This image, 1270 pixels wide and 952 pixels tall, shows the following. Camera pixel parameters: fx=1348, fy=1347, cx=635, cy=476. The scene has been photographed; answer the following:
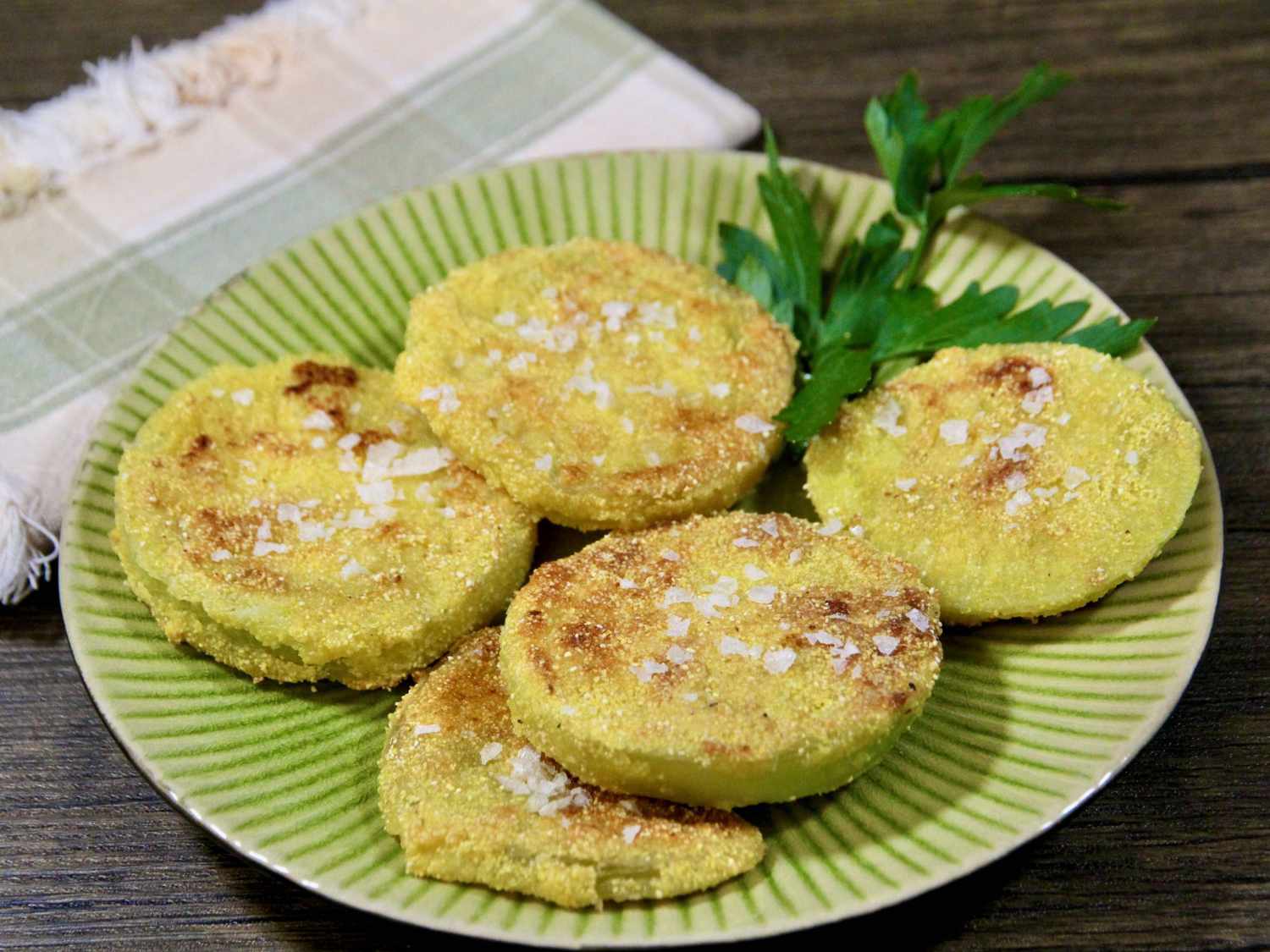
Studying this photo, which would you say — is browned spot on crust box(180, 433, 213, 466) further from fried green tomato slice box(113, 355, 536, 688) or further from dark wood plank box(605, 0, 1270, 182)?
dark wood plank box(605, 0, 1270, 182)

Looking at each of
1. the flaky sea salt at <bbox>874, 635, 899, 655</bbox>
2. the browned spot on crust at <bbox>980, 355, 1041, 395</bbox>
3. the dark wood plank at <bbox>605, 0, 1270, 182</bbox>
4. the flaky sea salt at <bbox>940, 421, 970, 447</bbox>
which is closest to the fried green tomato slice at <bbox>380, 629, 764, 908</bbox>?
the flaky sea salt at <bbox>874, 635, 899, 655</bbox>

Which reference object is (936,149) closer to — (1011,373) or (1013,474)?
(1011,373)

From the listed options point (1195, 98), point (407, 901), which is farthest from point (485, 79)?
point (407, 901)

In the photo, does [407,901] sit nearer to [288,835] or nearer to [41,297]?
[288,835]

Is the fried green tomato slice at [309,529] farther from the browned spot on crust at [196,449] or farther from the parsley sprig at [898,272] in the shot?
the parsley sprig at [898,272]

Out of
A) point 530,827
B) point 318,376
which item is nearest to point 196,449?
point 318,376

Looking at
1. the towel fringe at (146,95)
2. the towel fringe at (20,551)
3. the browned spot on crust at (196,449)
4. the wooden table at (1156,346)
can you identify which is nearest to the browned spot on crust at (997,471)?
the wooden table at (1156,346)
